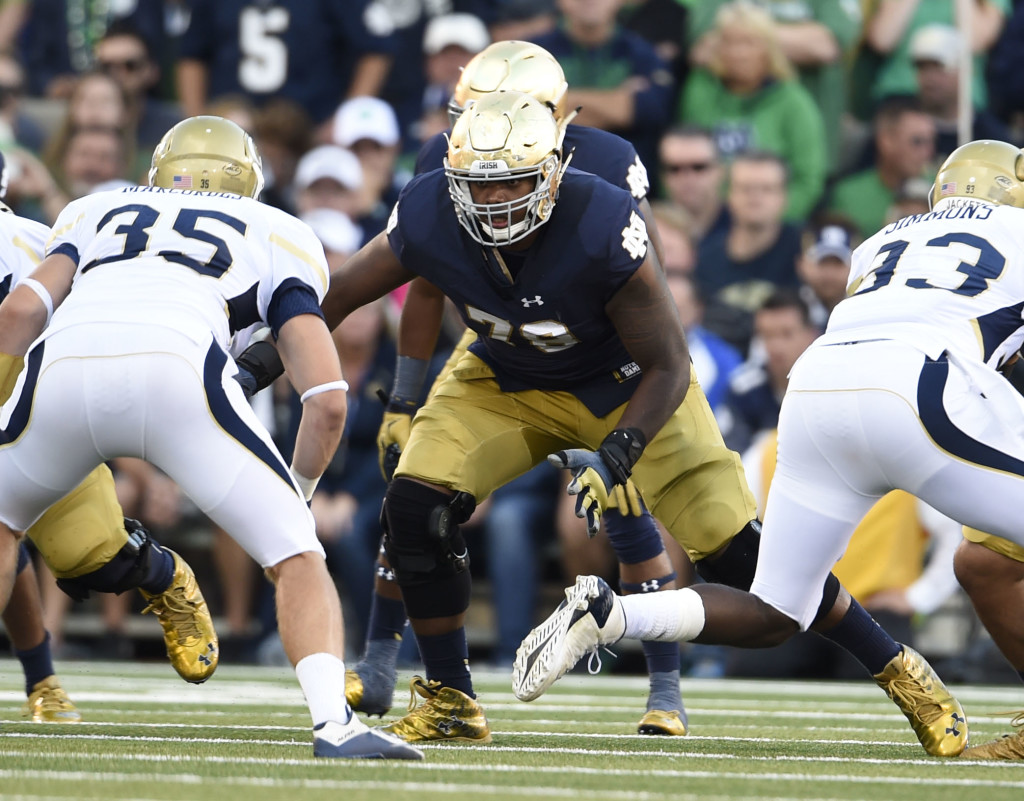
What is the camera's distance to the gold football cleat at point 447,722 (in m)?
5.00

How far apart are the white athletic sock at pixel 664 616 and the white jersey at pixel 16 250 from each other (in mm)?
2133

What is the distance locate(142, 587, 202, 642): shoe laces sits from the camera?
533 centimetres

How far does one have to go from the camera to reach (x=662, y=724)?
17.4ft

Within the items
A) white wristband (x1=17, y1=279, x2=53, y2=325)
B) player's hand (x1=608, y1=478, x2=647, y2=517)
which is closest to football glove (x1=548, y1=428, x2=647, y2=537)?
player's hand (x1=608, y1=478, x2=647, y2=517)

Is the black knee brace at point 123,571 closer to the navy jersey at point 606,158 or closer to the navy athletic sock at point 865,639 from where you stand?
the navy jersey at point 606,158

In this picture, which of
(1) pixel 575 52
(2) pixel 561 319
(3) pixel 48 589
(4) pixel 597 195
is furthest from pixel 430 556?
(1) pixel 575 52

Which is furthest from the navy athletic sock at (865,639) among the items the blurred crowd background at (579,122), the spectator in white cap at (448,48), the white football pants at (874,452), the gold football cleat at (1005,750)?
the spectator in white cap at (448,48)

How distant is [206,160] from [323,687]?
1.58 meters

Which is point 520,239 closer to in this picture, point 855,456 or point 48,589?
point 855,456

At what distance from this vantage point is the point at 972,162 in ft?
15.9

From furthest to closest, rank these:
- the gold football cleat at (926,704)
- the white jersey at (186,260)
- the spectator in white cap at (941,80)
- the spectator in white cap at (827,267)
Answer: the spectator in white cap at (941,80) < the spectator in white cap at (827,267) < the gold football cleat at (926,704) < the white jersey at (186,260)

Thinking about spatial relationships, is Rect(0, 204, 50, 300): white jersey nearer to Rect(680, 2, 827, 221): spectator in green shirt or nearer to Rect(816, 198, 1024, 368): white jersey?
Rect(816, 198, 1024, 368): white jersey

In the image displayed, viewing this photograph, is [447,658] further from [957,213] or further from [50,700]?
[957,213]

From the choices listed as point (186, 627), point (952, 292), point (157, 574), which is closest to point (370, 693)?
point (186, 627)
